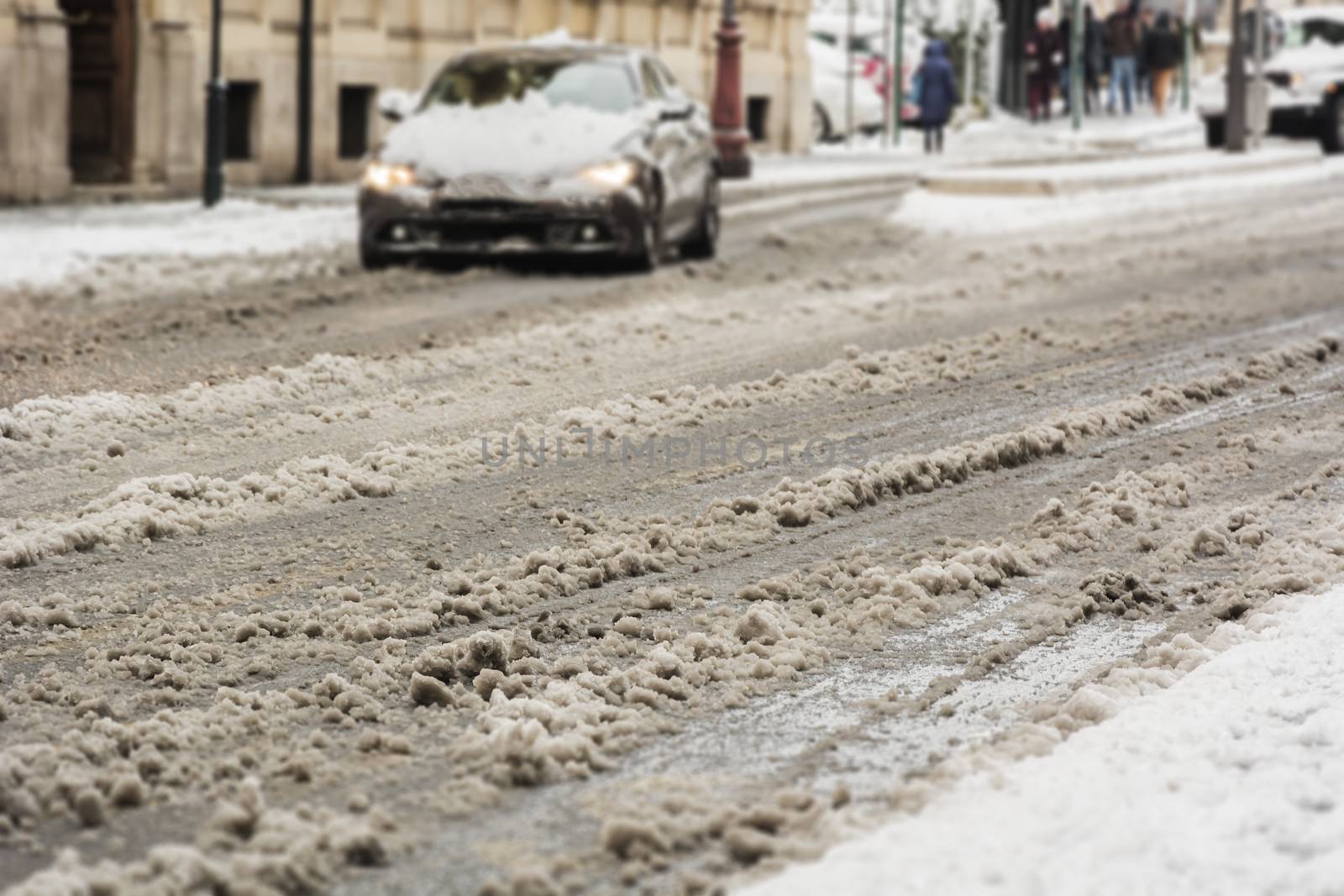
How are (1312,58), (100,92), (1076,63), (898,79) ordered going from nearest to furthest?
(100,92) → (1312,58) → (898,79) → (1076,63)

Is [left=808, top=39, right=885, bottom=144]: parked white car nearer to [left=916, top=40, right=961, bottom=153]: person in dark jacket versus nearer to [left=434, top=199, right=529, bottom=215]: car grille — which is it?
[left=916, top=40, right=961, bottom=153]: person in dark jacket

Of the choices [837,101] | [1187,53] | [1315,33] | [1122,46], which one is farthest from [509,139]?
[1187,53]

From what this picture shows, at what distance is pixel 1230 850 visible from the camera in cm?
385

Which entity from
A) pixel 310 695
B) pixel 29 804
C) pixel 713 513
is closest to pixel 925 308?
pixel 713 513

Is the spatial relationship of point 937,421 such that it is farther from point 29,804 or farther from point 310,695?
point 29,804

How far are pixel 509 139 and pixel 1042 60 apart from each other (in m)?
30.9

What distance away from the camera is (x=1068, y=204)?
72.1 ft

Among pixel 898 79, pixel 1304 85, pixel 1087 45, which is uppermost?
pixel 1087 45

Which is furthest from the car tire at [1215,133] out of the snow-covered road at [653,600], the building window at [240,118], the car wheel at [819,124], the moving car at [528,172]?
the snow-covered road at [653,600]

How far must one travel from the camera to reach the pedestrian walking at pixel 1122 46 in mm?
44750

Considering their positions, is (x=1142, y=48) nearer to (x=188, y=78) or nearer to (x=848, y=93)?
(x=848, y=93)

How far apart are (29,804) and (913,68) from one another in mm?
36587

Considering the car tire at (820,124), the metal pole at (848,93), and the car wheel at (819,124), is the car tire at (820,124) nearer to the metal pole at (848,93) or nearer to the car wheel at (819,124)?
the car wheel at (819,124)

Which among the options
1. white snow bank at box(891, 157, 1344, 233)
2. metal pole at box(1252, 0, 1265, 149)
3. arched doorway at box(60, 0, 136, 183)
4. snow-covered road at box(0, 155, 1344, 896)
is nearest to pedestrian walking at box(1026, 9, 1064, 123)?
metal pole at box(1252, 0, 1265, 149)
